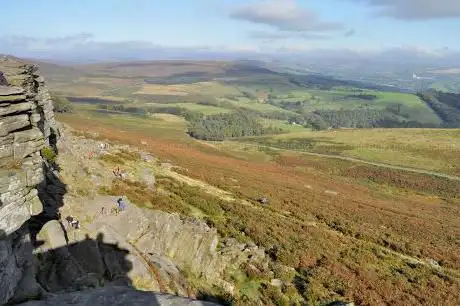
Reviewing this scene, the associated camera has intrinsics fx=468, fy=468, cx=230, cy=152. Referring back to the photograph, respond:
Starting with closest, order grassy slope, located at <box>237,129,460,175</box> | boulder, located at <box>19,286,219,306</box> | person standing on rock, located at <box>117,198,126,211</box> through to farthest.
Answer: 1. boulder, located at <box>19,286,219,306</box>
2. person standing on rock, located at <box>117,198,126,211</box>
3. grassy slope, located at <box>237,129,460,175</box>

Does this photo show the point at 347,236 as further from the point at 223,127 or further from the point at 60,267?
the point at 223,127

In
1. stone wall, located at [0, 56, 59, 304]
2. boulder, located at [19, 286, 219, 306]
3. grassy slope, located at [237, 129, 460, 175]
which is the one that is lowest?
grassy slope, located at [237, 129, 460, 175]

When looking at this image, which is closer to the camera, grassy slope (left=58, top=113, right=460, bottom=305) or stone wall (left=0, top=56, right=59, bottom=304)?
stone wall (left=0, top=56, right=59, bottom=304)

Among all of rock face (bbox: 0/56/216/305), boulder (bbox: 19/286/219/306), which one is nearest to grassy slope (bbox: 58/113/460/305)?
rock face (bbox: 0/56/216/305)

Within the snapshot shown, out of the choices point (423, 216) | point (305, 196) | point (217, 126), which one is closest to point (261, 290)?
point (305, 196)

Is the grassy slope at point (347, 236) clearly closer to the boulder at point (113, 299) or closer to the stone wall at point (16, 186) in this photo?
the boulder at point (113, 299)

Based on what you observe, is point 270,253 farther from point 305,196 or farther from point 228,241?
point 305,196

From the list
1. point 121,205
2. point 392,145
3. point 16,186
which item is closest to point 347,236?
point 121,205

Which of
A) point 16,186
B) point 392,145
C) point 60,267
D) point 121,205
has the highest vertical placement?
point 16,186

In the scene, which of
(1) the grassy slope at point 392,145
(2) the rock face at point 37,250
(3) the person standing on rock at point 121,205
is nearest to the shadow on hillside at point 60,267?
(2) the rock face at point 37,250

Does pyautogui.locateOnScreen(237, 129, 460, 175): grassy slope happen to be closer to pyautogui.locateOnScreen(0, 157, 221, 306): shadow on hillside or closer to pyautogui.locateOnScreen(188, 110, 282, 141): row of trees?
pyautogui.locateOnScreen(188, 110, 282, 141): row of trees
